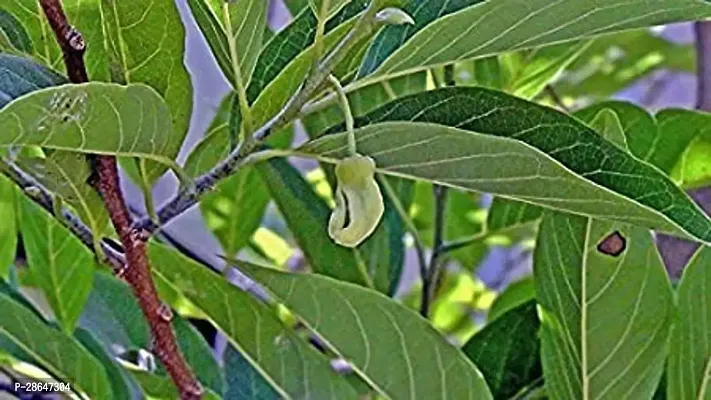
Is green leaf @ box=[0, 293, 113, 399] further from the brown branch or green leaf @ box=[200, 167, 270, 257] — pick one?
green leaf @ box=[200, 167, 270, 257]

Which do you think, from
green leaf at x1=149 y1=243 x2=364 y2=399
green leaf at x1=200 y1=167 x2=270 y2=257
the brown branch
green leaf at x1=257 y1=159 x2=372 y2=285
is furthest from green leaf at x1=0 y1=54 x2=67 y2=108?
green leaf at x1=200 y1=167 x2=270 y2=257

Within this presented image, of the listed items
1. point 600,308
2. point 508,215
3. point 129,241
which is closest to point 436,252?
point 508,215

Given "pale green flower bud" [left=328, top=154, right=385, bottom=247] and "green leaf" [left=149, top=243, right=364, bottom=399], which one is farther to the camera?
"green leaf" [left=149, top=243, right=364, bottom=399]

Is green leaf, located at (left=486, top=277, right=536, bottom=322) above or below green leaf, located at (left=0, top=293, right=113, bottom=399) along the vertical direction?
below

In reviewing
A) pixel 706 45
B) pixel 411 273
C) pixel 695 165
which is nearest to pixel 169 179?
pixel 411 273

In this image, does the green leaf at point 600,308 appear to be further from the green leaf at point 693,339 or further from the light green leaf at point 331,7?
the light green leaf at point 331,7

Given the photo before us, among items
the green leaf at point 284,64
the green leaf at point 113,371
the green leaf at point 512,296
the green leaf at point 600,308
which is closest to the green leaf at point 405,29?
the green leaf at point 284,64

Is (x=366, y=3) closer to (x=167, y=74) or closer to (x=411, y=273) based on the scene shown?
(x=167, y=74)
